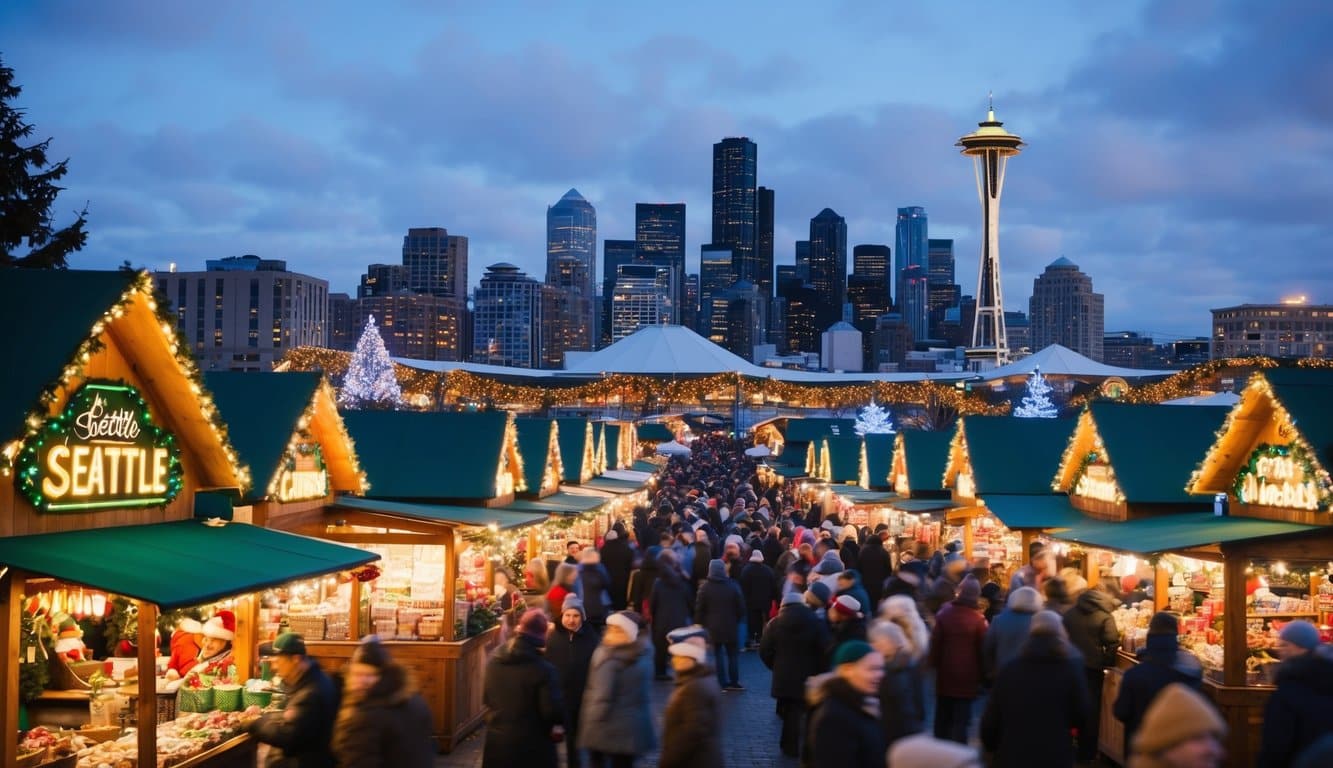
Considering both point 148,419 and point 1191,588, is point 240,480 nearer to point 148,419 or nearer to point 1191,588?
point 148,419

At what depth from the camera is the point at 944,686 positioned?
11031mm

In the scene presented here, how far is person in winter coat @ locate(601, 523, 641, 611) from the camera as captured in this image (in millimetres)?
19172

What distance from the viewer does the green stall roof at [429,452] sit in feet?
57.7

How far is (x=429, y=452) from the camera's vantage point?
18188 mm

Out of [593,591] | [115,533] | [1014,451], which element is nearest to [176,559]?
[115,533]

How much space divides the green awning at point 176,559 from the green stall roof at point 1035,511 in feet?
31.4

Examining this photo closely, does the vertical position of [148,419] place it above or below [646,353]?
below

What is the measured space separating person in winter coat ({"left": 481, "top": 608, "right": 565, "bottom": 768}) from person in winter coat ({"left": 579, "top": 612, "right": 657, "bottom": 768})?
1.30 ft

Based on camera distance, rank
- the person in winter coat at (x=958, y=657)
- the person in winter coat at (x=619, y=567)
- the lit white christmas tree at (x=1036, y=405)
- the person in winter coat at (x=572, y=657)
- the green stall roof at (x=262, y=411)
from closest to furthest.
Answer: the person in winter coat at (x=958, y=657)
the person in winter coat at (x=572, y=657)
the green stall roof at (x=262, y=411)
the person in winter coat at (x=619, y=567)
the lit white christmas tree at (x=1036, y=405)

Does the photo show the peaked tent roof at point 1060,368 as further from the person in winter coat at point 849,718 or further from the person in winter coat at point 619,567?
the person in winter coat at point 849,718

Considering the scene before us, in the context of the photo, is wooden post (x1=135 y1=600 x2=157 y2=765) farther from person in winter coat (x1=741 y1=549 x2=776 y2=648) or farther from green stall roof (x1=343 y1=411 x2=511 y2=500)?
person in winter coat (x1=741 y1=549 x2=776 y2=648)

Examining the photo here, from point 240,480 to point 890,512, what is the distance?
22123 millimetres

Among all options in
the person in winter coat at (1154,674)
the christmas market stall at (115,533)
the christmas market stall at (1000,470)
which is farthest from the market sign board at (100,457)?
the christmas market stall at (1000,470)

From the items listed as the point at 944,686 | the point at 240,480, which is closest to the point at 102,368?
the point at 240,480
